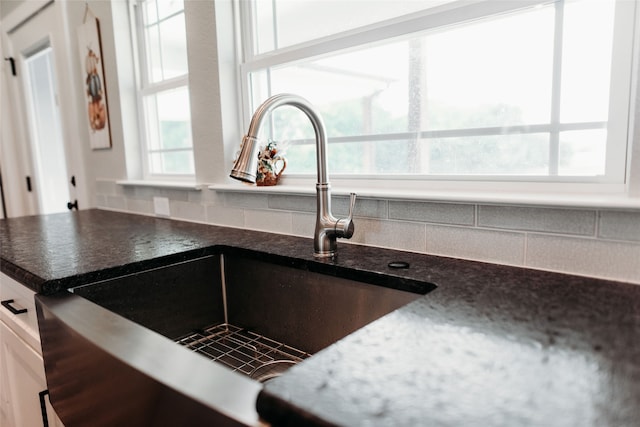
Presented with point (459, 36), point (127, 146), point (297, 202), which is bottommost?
point (297, 202)

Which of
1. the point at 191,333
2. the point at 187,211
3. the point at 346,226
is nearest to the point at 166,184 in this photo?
the point at 187,211

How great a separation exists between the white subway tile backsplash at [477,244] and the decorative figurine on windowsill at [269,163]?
645 millimetres

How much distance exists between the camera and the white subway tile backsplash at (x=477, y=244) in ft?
2.99

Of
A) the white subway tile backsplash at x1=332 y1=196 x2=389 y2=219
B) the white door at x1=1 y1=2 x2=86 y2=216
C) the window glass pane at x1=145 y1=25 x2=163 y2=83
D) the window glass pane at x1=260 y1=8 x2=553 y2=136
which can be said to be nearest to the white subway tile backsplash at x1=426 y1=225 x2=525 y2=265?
the white subway tile backsplash at x1=332 y1=196 x2=389 y2=219

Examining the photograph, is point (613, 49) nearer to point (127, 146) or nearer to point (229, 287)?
point (229, 287)

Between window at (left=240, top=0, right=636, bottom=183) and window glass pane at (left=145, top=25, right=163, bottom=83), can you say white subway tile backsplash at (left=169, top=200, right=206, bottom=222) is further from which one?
window glass pane at (left=145, top=25, right=163, bottom=83)

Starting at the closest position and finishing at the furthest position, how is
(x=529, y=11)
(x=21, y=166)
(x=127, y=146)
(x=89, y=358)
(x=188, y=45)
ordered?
(x=89, y=358)
(x=529, y=11)
(x=188, y=45)
(x=127, y=146)
(x=21, y=166)

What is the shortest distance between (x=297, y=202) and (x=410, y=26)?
61 cm

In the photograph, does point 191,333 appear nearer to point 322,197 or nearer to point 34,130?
point 322,197

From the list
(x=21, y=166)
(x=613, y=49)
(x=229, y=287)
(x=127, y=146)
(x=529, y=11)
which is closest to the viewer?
(x=613, y=49)

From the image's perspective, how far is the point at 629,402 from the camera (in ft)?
1.38

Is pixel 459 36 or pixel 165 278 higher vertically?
pixel 459 36

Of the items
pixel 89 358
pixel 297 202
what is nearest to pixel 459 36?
pixel 297 202

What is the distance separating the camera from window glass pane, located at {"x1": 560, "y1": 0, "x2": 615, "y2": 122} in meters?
0.88
